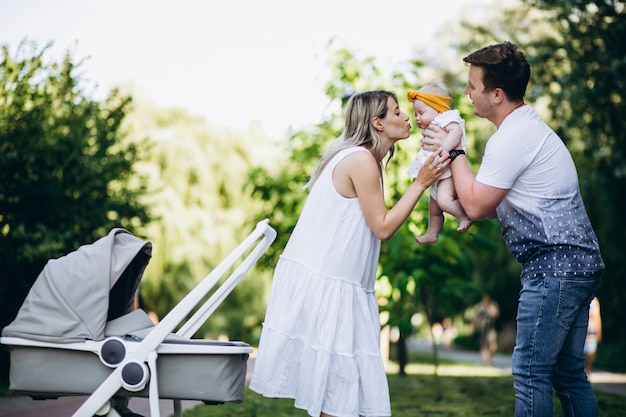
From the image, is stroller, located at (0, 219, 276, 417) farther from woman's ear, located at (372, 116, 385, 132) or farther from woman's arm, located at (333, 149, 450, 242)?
woman's ear, located at (372, 116, 385, 132)

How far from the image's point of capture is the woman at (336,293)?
3.59 m

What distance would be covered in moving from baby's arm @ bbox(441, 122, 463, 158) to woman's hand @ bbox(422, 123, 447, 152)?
2 cm

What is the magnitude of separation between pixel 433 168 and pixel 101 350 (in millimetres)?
1776

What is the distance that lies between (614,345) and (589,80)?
899 centimetres

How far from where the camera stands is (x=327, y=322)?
11.9 feet

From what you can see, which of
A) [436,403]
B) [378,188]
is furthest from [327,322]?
[436,403]

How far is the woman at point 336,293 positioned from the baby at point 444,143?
0.11 metres

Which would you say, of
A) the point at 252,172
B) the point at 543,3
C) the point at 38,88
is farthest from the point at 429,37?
the point at 38,88

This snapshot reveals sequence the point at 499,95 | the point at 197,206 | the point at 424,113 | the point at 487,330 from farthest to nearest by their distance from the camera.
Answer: the point at 487,330
the point at 197,206
the point at 424,113
the point at 499,95

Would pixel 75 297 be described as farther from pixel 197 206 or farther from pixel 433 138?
pixel 197 206

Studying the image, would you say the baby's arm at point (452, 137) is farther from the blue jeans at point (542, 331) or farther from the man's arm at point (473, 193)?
the blue jeans at point (542, 331)

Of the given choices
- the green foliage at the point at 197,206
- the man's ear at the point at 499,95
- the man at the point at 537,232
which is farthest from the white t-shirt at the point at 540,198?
the green foliage at the point at 197,206

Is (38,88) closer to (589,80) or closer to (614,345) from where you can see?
(589,80)

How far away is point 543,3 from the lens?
40.0ft
